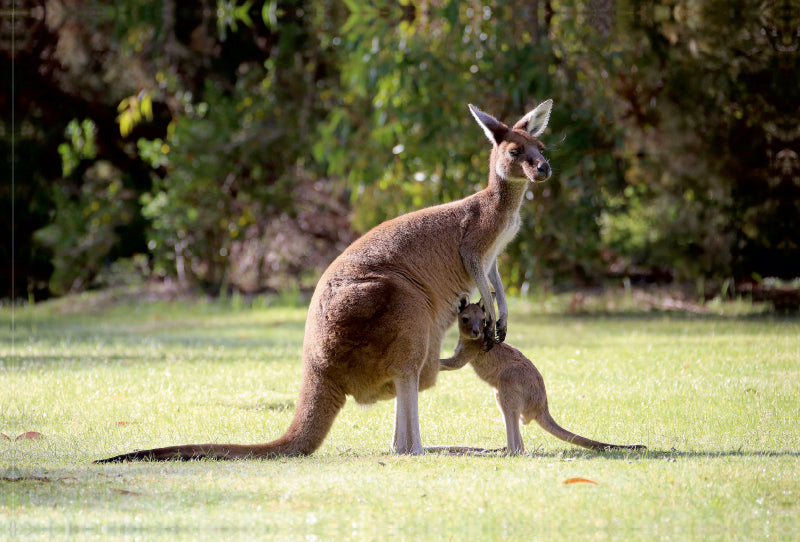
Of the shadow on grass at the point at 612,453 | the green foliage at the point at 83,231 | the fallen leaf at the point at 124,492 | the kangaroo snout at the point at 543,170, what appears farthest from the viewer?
the green foliage at the point at 83,231

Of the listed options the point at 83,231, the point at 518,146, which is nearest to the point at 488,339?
the point at 518,146

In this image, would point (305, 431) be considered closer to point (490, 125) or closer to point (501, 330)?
point (501, 330)

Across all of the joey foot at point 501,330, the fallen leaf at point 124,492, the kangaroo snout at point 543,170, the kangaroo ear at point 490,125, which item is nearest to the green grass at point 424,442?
the fallen leaf at point 124,492

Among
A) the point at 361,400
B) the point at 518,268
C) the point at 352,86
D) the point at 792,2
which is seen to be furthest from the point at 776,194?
the point at 361,400

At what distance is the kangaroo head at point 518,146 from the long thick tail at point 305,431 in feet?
5.43

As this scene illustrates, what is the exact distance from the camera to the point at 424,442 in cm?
630

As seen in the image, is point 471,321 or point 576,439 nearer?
point 576,439

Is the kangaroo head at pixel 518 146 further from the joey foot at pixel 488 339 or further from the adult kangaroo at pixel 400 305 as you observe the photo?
the joey foot at pixel 488 339

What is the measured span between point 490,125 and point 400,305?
1.38 metres

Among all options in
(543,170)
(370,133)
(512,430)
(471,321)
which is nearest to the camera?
(512,430)

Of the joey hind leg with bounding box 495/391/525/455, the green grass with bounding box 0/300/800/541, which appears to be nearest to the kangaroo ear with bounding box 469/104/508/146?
the joey hind leg with bounding box 495/391/525/455

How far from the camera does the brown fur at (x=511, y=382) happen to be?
5.79 metres

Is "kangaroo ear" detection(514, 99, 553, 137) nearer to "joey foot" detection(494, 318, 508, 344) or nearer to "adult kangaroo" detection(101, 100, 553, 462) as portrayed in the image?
"adult kangaroo" detection(101, 100, 553, 462)

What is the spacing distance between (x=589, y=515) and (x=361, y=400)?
1.79 m
